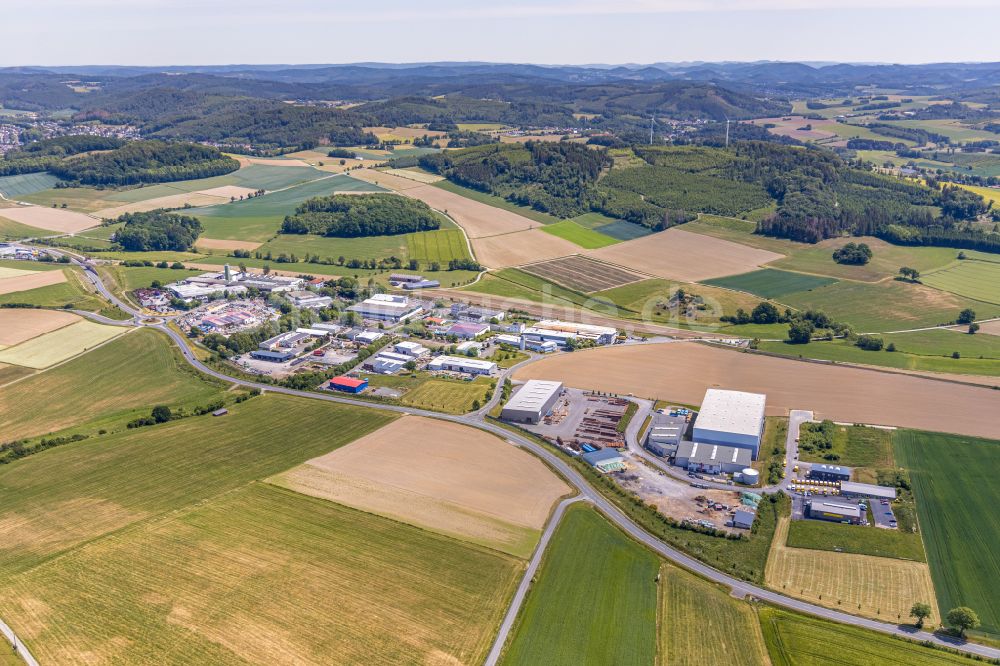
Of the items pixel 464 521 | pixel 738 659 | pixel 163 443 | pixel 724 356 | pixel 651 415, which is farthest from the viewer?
pixel 724 356

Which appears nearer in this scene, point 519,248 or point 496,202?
point 519,248

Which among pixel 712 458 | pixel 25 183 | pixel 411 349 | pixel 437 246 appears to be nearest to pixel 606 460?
pixel 712 458

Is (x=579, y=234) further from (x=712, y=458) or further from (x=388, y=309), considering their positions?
(x=712, y=458)

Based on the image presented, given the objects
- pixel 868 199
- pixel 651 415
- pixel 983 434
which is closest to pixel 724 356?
pixel 651 415

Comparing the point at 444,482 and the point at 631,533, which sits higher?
the point at 444,482

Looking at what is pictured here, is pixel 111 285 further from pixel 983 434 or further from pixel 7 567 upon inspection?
pixel 983 434

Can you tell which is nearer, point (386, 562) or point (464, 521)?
point (386, 562)
